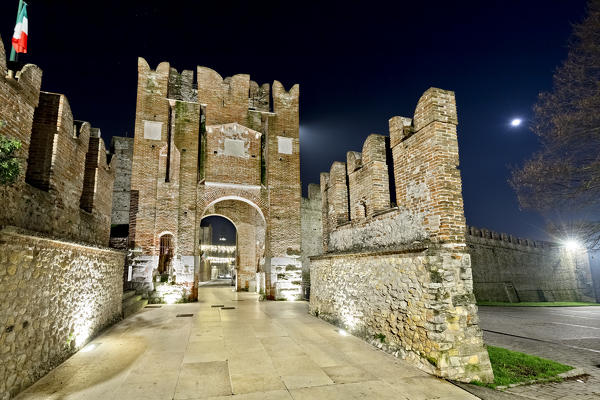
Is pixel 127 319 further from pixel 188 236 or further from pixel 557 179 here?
pixel 557 179

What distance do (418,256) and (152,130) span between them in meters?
12.9

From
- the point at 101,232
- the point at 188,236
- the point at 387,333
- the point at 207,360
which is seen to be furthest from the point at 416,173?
the point at 188,236

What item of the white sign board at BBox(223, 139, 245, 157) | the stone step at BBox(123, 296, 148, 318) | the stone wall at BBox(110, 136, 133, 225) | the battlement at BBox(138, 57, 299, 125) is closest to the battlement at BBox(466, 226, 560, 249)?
the battlement at BBox(138, 57, 299, 125)

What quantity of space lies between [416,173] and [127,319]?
8902mm

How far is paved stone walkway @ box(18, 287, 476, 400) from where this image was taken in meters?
3.99

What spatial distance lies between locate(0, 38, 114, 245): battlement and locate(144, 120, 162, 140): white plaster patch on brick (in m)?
5.62

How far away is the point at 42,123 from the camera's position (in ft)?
19.3

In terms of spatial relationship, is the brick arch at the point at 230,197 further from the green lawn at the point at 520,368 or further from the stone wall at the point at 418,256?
the green lawn at the point at 520,368

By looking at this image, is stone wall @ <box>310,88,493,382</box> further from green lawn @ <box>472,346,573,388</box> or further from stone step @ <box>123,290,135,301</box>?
stone step @ <box>123,290,135,301</box>

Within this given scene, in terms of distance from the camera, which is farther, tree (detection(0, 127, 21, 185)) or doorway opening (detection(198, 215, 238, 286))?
doorway opening (detection(198, 215, 238, 286))

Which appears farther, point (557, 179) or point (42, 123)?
point (557, 179)

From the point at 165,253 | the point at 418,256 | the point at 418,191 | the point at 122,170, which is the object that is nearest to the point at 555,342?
the point at 418,256

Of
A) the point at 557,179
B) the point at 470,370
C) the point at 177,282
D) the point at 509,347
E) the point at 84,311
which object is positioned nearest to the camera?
the point at 470,370

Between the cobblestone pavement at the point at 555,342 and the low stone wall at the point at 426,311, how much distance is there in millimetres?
738
